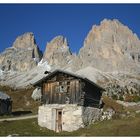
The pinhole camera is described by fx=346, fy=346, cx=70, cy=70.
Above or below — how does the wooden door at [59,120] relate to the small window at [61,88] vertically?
below

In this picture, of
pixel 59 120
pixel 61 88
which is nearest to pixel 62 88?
pixel 61 88

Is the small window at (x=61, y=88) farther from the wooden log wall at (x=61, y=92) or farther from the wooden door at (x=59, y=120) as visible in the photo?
the wooden door at (x=59, y=120)

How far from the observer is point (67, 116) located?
130ft

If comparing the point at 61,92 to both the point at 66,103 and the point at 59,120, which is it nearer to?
the point at 66,103

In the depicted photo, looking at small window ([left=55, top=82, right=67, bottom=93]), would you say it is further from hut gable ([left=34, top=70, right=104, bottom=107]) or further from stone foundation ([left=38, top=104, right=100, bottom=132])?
stone foundation ([left=38, top=104, right=100, bottom=132])

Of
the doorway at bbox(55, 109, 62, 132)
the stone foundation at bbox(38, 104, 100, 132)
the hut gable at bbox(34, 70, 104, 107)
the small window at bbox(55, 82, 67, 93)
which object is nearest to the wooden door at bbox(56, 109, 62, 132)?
the doorway at bbox(55, 109, 62, 132)

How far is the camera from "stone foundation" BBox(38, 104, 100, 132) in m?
38.8

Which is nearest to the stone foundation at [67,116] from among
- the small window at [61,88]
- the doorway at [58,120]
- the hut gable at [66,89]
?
the doorway at [58,120]

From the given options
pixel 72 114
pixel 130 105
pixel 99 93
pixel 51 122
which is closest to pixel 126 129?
pixel 72 114

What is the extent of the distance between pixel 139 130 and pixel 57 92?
12.5 metres

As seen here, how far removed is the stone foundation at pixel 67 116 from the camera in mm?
38812

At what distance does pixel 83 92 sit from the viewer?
40.1m

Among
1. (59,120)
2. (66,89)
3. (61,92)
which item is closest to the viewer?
(59,120)

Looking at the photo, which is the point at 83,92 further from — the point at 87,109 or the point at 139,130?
the point at 139,130
